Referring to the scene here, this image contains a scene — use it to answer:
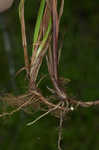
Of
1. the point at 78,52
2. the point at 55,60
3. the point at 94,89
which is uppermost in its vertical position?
the point at 55,60

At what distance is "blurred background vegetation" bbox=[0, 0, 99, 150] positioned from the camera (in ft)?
3.61

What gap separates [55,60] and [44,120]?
70cm

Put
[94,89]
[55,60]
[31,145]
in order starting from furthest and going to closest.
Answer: [94,89] < [31,145] < [55,60]

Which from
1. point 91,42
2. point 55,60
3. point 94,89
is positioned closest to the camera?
point 55,60

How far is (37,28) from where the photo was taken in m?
0.47

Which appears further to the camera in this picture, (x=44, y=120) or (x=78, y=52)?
(x=78, y=52)

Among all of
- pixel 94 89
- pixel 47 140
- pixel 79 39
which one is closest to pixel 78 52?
pixel 79 39

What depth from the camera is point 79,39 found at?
1.31 m

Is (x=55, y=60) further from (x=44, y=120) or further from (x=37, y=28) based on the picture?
(x=44, y=120)

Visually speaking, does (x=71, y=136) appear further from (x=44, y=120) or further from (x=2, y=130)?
(x=2, y=130)

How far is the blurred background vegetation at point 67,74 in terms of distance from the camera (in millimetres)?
1100

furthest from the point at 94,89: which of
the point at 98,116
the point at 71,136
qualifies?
the point at 71,136

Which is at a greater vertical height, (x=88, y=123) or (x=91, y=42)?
(x=91, y=42)

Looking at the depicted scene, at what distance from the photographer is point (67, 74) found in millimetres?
1171
